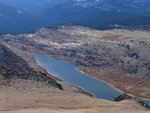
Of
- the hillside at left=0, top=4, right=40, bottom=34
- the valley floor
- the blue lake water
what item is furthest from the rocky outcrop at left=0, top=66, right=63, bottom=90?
the hillside at left=0, top=4, right=40, bottom=34

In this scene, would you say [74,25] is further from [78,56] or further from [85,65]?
[85,65]

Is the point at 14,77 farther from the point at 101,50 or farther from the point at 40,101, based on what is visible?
the point at 101,50

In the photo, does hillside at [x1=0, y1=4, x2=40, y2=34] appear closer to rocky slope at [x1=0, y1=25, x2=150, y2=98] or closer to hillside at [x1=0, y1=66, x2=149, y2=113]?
rocky slope at [x1=0, y1=25, x2=150, y2=98]

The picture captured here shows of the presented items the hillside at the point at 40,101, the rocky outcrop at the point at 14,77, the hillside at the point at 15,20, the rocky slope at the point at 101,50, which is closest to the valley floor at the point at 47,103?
the hillside at the point at 40,101

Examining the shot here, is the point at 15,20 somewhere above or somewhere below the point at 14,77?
above

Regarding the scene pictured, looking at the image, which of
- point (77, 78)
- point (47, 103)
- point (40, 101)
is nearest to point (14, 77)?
point (40, 101)

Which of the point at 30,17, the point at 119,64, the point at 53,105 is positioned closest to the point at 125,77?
the point at 119,64

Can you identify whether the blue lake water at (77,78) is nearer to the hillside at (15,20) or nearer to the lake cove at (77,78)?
the lake cove at (77,78)
